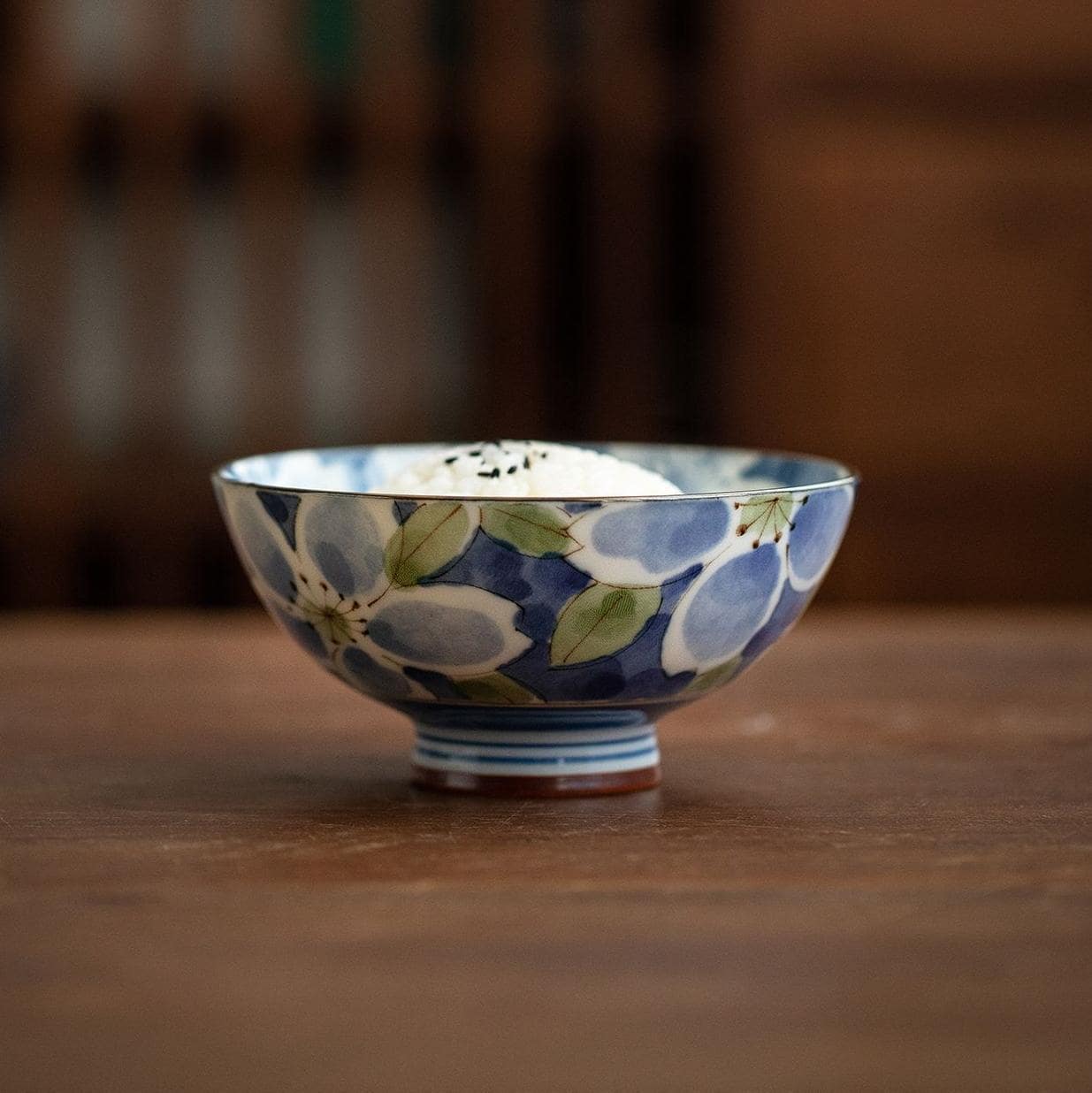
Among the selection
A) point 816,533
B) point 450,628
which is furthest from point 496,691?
point 816,533

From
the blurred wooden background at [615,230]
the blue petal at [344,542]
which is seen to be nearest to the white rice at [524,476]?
the blue petal at [344,542]

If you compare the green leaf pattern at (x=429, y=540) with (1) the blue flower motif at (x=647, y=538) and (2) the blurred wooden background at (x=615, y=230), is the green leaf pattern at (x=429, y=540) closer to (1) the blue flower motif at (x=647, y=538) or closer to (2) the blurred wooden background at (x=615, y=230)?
(1) the blue flower motif at (x=647, y=538)

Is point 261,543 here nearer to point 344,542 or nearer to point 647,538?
point 344,542

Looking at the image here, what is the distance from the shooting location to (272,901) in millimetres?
533

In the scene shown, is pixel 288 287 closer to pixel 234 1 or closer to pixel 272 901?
pixel 234 1

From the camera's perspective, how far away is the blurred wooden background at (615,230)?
1974 millimetres

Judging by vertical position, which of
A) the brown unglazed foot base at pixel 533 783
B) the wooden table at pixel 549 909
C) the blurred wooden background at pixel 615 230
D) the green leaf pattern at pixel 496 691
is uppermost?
the blurred wooden background at pixel 615 230

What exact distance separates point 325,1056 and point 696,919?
0.14 m

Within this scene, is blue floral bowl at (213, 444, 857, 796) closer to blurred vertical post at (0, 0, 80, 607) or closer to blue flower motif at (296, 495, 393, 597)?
blue flower motif at (296, 495, 393, 597)

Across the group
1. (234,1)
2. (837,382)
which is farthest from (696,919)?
(234,1)

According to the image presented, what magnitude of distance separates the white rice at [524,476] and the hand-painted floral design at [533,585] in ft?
0.12

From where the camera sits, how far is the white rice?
667 mm

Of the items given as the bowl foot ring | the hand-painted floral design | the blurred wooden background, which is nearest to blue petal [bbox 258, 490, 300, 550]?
the hand-painted floral design

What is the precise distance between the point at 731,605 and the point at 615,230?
1423mm
